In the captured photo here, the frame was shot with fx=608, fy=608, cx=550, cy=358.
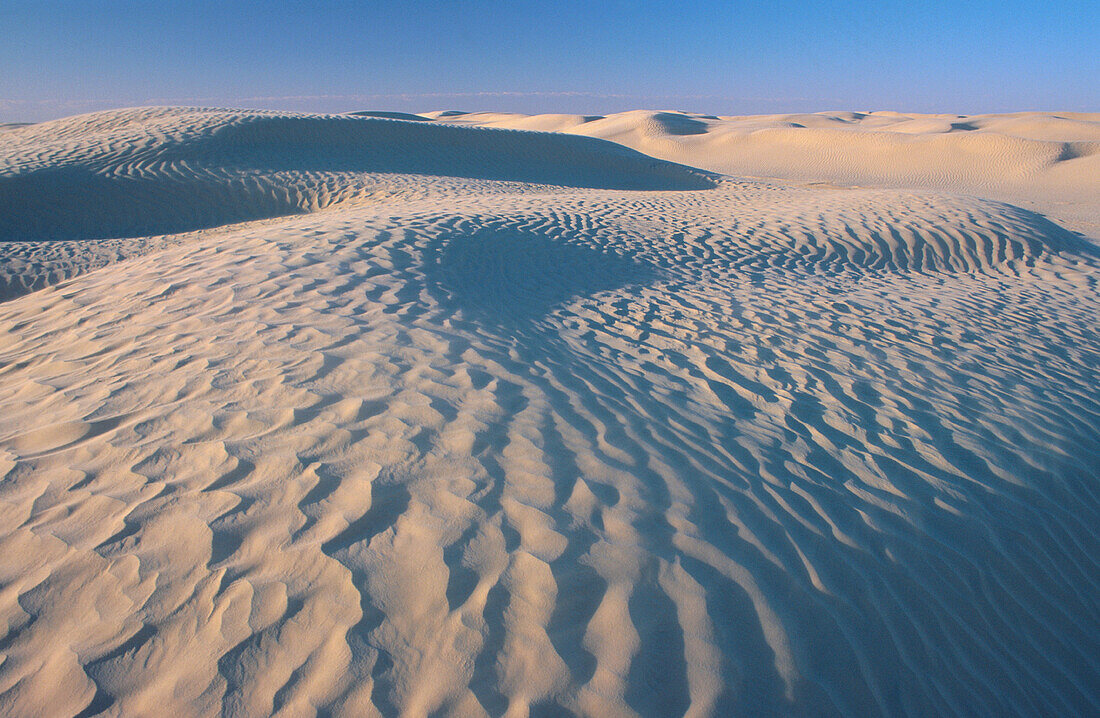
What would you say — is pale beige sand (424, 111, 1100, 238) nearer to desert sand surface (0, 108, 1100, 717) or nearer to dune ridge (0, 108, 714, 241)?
dune ridge (0, 108, 714, 241)

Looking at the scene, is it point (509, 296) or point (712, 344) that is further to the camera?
point (509, 296)

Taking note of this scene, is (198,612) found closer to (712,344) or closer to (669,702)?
(669,702)

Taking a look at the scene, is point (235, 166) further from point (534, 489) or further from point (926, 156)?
point (926, 156)

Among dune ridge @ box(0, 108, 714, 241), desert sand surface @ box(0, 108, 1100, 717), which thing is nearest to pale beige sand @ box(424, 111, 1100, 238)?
dune ridge @ box(0, 108, 714, 241)

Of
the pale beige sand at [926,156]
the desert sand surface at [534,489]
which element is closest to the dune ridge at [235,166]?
the desert sand surface at [534,489]

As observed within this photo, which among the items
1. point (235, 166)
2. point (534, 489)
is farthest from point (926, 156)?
point (534, 489)

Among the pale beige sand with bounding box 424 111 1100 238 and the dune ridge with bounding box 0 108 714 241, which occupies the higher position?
the dune ridge with bounding box 0 108 714 241

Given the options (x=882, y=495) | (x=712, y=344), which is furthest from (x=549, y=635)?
(x=712, y=344)

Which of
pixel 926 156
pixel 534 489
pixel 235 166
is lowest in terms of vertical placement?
pixel 926 156

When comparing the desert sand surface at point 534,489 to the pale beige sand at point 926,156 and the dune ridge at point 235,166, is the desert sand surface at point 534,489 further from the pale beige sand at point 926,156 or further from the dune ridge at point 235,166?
Result: the pale beige sand at point 926,156
